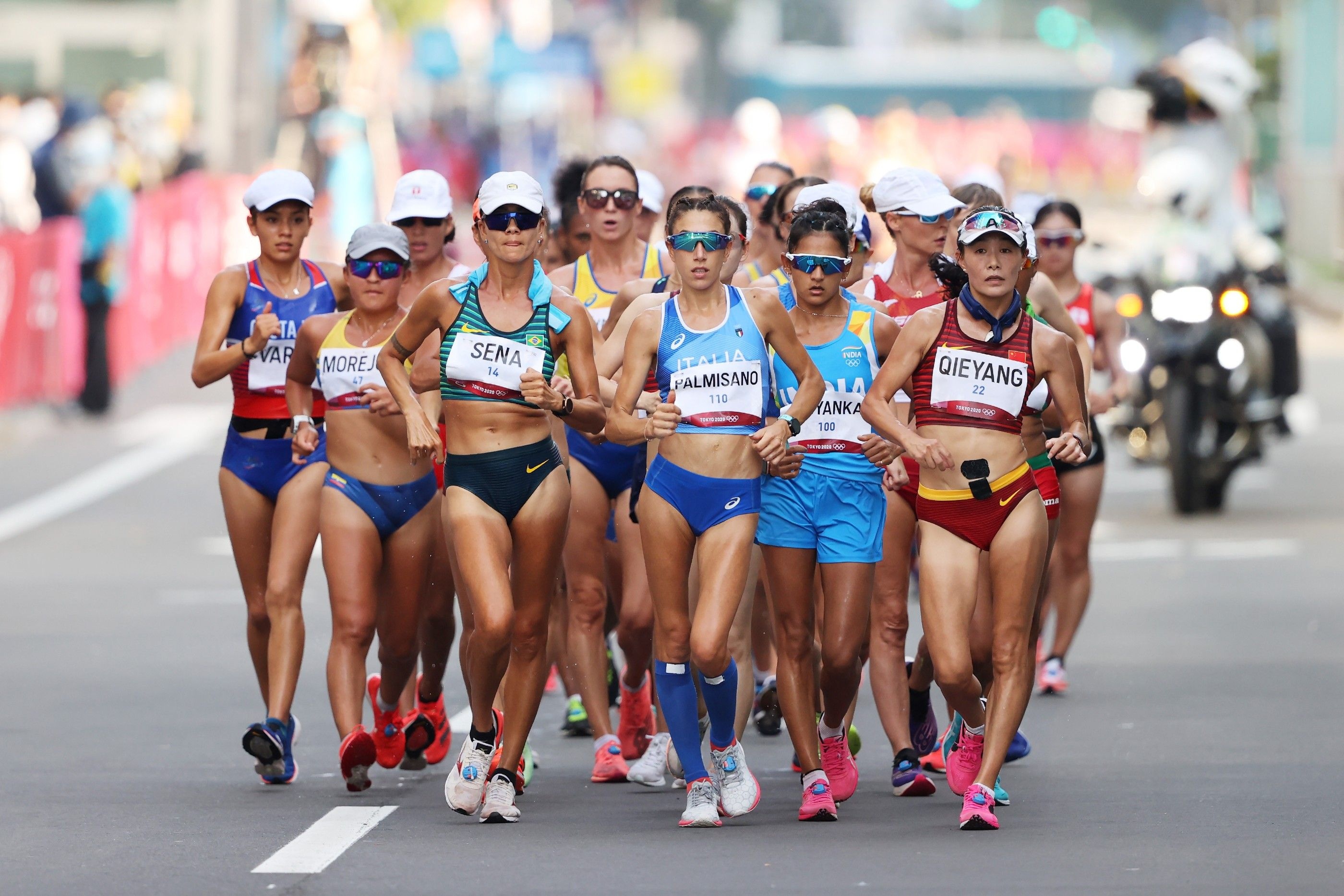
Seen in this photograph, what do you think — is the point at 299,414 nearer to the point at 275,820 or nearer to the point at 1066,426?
the point at 275,820

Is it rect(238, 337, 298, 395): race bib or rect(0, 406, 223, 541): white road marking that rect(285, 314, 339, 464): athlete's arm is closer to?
rect(238, 337, 298, 395): race bib

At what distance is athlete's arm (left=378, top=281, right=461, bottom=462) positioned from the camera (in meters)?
8.88

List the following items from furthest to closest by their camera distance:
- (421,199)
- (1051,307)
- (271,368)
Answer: (1051,307) < (421,199) < (271,368)

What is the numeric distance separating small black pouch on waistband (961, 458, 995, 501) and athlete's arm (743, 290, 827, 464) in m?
0.59

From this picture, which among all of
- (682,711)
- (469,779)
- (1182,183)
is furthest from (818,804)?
(1182,183)

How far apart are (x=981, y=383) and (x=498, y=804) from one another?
2.19 metres

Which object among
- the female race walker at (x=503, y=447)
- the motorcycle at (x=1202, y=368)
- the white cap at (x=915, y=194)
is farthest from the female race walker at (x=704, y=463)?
the motorcycle at (x=1202, y=368)

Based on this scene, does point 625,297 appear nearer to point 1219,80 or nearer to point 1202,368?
point 1202,368

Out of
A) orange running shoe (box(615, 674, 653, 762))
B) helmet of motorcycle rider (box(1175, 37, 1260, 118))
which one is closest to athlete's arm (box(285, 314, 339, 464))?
orange running shoe (box(615, 674, 653, 762))

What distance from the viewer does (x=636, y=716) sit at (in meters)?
10.4

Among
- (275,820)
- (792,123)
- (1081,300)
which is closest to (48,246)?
(1081,300)

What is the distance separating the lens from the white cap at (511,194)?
8.81 metres

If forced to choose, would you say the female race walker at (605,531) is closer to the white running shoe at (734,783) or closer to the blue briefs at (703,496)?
the white running shoe at (734,783)

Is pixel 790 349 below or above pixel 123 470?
above
